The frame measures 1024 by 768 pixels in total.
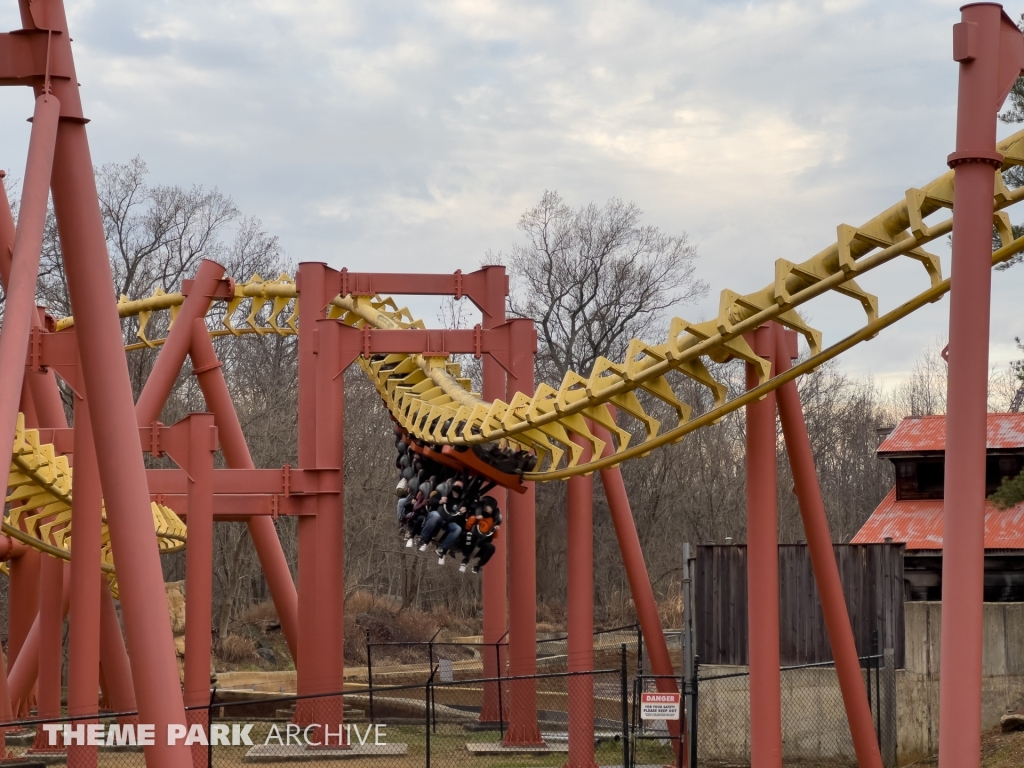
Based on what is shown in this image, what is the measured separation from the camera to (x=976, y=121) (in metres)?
7.48

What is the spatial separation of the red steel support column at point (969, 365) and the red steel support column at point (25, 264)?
16.4 ft

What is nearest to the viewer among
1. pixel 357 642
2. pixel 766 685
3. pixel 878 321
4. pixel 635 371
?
pixel 878 321

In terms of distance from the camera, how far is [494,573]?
1995cm

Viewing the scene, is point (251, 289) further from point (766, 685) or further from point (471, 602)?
point (471, 602)

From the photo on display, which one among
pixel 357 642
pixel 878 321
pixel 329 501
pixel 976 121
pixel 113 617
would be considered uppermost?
pixel 976 121

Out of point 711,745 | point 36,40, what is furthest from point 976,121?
point 711,745

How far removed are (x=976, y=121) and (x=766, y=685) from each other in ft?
15.3

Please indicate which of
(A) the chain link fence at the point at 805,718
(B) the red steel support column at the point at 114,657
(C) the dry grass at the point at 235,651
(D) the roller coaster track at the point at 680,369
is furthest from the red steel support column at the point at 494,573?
(C) the dry grass at the point at 235,651

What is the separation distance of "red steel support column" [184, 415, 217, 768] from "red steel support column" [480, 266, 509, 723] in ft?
17.3

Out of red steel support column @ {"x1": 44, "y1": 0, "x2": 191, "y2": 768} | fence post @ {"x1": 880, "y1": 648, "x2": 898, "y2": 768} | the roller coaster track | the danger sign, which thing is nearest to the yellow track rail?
the roller coaster track

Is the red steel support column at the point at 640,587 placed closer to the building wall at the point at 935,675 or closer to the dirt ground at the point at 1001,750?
the building wall at the point at 935,675

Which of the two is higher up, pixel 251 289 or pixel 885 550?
pixel 251 289

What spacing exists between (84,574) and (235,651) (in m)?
22.1

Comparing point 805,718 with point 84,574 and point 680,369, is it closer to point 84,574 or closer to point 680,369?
point 680,369
